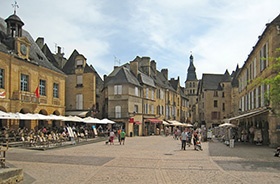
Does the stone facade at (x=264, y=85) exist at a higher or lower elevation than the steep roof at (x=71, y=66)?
lower

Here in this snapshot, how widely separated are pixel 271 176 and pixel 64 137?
17.2 m

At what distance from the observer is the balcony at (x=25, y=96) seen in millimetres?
23891

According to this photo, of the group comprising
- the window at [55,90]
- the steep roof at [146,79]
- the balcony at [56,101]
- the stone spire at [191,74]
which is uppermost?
the stone spire at [191,74]

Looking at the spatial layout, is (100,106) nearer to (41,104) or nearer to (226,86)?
(41,104)

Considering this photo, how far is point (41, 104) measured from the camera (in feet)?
90.2

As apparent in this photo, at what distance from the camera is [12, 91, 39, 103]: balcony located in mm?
23891

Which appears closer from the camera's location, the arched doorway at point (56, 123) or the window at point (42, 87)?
the window at point (42, 87)

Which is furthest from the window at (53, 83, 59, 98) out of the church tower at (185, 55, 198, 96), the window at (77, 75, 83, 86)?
the church tower at (185, 55, 198, 96)

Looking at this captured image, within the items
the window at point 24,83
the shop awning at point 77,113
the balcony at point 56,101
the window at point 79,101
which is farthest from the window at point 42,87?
the window at point 79,101

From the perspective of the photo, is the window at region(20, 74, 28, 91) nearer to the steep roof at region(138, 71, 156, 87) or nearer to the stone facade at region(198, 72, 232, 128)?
the steep roof at region(138, 71, 156, 87)

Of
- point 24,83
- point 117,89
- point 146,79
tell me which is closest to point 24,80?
point 24,83

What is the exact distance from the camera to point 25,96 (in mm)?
24812

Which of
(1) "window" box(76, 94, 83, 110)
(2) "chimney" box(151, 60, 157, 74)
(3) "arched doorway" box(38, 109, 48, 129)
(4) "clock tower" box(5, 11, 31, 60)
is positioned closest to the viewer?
(4) "clock tower" box(5, 11, 31, 60)

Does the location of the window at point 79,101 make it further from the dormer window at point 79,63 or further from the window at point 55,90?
the window at point 55,90
